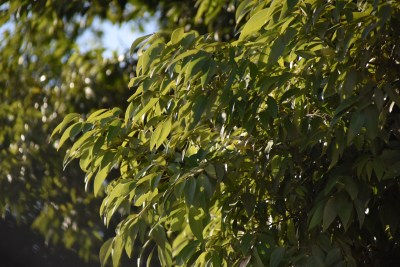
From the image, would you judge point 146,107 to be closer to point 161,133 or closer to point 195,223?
point 161,133

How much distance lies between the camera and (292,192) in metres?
2.24

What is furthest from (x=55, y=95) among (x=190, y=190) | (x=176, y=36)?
(x=190, y=190)

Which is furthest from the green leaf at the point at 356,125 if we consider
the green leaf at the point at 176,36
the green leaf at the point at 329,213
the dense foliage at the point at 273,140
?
the green leaf at the point at 176,36

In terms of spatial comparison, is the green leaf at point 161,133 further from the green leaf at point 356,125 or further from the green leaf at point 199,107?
the green leaf at point 356,125

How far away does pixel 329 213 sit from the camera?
200cm

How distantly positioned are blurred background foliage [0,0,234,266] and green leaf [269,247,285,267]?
209cm

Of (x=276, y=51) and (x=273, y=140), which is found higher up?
(x=276, y=51)

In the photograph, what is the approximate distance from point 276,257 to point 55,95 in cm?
242

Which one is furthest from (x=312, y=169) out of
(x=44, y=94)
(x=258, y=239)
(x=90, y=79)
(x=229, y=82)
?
(x=44, y=94)

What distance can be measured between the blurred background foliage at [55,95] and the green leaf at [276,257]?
6.84 feet

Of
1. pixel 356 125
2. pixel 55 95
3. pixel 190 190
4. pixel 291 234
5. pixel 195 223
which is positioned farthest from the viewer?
pixel 55 95

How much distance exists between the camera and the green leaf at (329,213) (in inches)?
77.8

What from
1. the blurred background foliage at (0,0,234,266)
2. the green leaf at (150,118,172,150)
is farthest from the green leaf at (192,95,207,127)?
the blurred background foliage at (0,0,234,266)

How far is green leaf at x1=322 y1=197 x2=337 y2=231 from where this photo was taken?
198 cm
